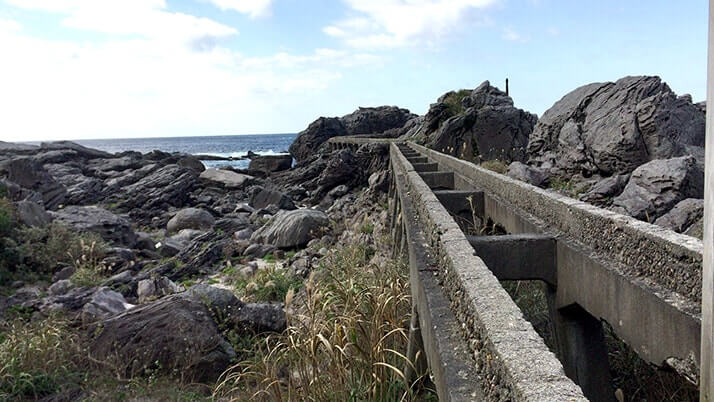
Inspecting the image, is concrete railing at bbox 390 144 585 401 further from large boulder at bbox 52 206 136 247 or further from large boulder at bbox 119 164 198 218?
large boulder at bbox 119 164 198 218

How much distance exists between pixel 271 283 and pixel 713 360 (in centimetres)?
842

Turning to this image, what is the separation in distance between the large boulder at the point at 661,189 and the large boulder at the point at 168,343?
6172 mm

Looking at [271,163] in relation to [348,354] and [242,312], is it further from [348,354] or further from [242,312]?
[348,354]

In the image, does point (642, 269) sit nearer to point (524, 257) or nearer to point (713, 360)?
point (524, 257)

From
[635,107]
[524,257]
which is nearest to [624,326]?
[524,257]

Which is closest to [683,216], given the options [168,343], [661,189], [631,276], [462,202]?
[661,189]

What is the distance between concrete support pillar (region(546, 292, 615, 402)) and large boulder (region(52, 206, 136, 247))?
49.1 feet

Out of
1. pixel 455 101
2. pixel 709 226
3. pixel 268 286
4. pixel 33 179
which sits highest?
pixel 455 101

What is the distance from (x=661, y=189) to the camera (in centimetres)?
820

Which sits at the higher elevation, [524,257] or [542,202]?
[542,202]

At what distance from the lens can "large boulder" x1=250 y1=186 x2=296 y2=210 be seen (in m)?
25.3

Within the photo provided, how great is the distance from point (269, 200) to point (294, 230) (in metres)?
10.7

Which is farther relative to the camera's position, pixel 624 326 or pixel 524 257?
pixel 524 257

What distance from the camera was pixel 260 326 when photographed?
7430 mm
